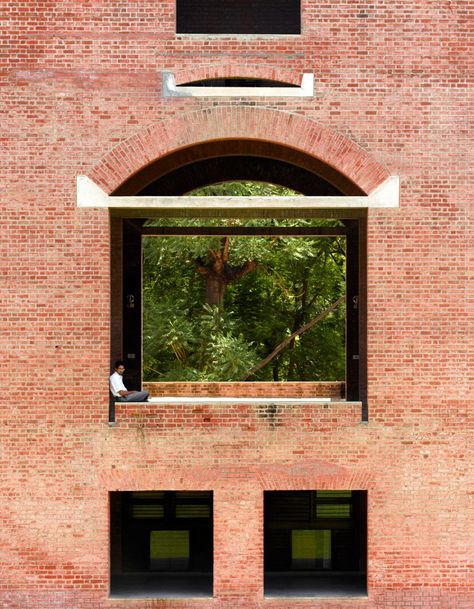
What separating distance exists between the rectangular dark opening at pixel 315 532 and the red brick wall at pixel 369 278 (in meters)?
2.42

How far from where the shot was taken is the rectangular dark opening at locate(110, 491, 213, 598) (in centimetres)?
1505

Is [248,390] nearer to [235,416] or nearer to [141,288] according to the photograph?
[141,288]

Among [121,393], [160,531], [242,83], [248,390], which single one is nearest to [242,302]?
[248,390]

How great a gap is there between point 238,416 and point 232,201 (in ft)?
10.7

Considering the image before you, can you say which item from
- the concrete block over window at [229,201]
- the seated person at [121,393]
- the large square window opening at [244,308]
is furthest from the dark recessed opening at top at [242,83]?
the large square window opening at [244,308]

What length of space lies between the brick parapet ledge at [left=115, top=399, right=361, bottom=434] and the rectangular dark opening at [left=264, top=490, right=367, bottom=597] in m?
3.01

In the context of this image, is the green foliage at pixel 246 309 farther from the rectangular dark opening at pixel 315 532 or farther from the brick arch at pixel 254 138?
the brick arch at pixel 254 138

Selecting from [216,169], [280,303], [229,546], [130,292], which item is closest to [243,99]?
[216,169]

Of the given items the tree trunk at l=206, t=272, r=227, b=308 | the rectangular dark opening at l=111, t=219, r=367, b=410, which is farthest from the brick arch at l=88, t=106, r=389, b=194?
the tree trunk at l=206, t=272, r=227, b=308

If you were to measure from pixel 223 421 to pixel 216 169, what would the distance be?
6057 millimetres

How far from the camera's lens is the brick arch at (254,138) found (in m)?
12.8

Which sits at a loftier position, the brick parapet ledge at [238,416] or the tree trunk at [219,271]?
the tree trunk at [219,271]

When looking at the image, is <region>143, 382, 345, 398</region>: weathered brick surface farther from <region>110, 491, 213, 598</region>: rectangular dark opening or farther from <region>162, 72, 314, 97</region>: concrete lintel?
<region>162, 72, 314, 97</region>: concrete lintel

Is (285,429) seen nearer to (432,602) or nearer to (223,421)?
(223,421)
